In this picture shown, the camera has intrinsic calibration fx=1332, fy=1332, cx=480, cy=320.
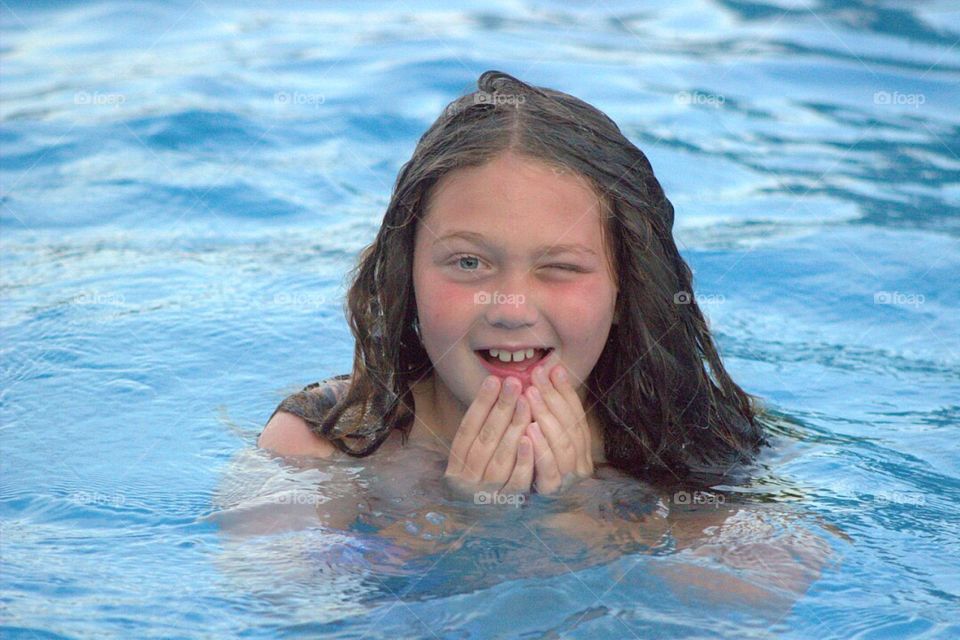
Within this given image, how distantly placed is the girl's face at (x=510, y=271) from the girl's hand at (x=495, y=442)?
0.10 meters

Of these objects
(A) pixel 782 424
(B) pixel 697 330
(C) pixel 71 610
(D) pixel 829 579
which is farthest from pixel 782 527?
(C) pixel 71 610

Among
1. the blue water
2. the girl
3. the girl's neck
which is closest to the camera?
the blue water

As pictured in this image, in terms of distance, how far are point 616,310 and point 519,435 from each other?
59cm

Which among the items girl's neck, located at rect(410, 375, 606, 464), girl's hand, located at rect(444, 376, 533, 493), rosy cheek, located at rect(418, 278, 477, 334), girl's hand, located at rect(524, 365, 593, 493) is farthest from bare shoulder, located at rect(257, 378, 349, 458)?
girl's hand, located at rect(524, 365, 593, 493)

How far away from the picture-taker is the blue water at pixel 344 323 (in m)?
3.56

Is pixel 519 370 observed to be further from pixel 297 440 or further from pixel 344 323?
pixel 344 323

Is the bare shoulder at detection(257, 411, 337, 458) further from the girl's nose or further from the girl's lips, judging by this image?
the girl's nose

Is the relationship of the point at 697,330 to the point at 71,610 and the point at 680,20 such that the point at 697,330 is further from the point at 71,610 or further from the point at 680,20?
the point at 680,20

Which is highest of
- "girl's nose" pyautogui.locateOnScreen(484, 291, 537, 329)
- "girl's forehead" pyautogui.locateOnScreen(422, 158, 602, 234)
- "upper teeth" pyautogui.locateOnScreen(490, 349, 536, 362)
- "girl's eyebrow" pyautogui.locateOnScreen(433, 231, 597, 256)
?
"girl's forehead" pyautogui.locateOnScreen(422, 158, 602, 234)

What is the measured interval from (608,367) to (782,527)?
2.42 ft

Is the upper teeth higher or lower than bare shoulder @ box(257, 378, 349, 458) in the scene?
higher

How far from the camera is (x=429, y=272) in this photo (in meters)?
3.78

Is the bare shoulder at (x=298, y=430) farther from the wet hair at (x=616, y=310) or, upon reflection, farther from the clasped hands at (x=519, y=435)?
the clasped hands at (x=519, y=435)

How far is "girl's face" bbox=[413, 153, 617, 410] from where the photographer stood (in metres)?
3.64
